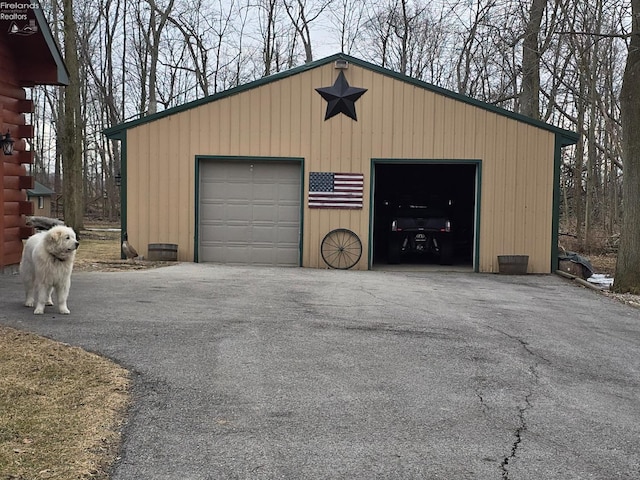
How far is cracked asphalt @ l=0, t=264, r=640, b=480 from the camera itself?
12.7ft

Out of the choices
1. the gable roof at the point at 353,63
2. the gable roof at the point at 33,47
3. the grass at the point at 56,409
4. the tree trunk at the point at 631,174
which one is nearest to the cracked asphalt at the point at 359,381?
the grass at the point at 56,409

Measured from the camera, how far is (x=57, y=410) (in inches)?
175

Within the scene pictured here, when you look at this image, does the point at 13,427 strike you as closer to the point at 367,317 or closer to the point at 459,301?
the point at 367,317

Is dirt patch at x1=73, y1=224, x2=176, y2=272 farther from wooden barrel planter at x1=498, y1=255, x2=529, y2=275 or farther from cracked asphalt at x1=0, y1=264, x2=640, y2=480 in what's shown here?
wooden barrel planter at x1=498, y1=255, x2=529, y2=275

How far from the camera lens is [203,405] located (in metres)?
4.73

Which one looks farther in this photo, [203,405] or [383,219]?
[383,219]

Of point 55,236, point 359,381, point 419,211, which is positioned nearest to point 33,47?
point 55,236

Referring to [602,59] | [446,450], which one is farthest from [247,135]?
[602,59]

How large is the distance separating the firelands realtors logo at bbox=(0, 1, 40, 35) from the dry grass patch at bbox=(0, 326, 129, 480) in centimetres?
641

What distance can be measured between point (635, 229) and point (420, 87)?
5571mm

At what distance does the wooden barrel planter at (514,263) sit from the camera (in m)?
15.3

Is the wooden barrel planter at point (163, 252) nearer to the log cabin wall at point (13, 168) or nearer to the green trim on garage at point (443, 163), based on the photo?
the log cabin wall at point (13, 168)

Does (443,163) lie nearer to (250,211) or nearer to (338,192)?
(338,192)

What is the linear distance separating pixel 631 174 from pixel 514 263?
3319 millimetres
